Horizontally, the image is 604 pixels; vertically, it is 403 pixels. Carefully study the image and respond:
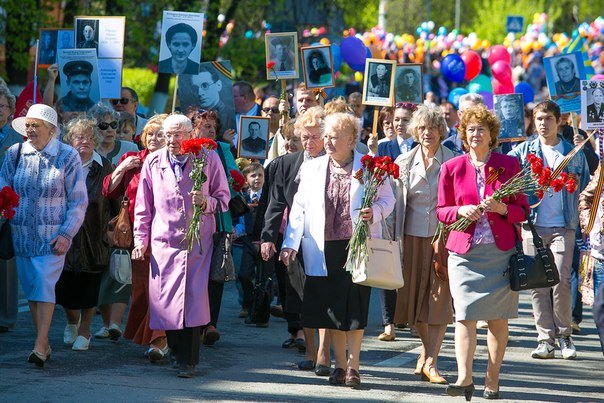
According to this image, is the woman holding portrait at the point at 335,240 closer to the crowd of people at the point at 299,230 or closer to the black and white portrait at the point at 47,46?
the crowd of people at the point at 299,230

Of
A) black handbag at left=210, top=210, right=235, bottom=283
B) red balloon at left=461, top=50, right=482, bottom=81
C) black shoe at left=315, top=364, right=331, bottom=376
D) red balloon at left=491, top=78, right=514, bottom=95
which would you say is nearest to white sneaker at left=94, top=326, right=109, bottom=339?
black handbag at left=210, top=210, right=235, bottom=283

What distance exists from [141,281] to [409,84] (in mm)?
4844

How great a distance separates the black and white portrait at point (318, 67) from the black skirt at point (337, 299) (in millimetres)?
4865

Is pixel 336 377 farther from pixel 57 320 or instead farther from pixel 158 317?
pixel 57 320

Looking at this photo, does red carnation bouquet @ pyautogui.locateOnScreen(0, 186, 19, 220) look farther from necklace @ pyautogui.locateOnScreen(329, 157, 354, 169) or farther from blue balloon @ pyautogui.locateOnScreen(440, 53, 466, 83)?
blue balloon @ pyautogui.locateOnScreen(440, 53, 466, 83)

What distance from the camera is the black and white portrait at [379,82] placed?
1212cm

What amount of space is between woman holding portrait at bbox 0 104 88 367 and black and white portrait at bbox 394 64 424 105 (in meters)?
5.00

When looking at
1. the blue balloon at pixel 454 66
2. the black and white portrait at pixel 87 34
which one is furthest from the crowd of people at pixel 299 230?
the blue balloon at pixel 454 66

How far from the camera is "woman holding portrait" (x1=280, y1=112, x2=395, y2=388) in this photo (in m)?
8.04

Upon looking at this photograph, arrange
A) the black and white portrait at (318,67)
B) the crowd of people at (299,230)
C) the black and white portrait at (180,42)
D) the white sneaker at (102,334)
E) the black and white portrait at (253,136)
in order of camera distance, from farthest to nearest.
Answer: the black and white portrait at (318,67), the black and white portrait at (253,136), the black and white portrait at (180,42), the white sneaker at (102,334), the crowd of people at (299,230)

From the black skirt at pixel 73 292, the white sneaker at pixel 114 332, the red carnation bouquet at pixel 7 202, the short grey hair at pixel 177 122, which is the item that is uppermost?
the short grey hair at pixel 177 122

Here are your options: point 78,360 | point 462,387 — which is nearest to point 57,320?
point 78,360

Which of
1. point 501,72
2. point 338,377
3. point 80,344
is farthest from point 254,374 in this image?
point 501,72

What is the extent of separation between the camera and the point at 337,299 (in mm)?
8094
